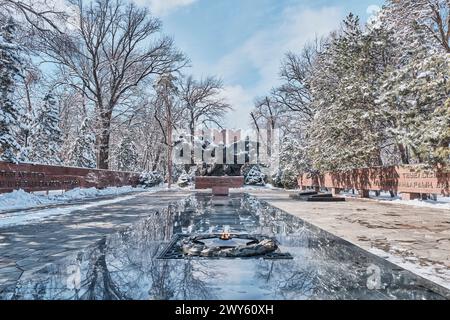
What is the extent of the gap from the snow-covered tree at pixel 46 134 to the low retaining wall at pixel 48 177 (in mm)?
4374

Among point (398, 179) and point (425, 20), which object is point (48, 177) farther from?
point (425, 20)

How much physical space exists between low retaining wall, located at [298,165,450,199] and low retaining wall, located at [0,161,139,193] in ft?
50.5

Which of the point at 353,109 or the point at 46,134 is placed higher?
the point at 46,134

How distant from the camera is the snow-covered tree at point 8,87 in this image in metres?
13.2

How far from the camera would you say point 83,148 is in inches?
1212

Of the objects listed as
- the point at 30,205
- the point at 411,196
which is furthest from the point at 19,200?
the point at 411,196

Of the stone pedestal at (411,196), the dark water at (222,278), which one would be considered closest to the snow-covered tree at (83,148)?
the stone pedestal at (411,196)

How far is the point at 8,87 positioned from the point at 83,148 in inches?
689

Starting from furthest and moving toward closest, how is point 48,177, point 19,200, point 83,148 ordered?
point 83,148
point 48,177
point 19,200

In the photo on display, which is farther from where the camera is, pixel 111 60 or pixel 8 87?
pixel 111 60

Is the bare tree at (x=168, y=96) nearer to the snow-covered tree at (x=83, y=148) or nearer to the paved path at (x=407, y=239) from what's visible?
the snow-covered tree at (x=83, y=148)

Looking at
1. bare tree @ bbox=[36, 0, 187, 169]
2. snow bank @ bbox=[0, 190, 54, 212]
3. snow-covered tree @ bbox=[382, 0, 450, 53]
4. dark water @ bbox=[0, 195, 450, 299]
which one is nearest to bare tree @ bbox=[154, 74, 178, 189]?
bare tree @ bbox=[36, 0, 187, 169]
